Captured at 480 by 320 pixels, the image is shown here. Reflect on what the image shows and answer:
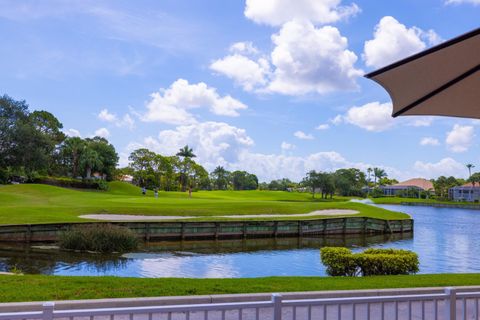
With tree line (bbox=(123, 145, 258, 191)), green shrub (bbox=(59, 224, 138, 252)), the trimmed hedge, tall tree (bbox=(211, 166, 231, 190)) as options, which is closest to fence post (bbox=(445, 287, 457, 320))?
the trimmed hedge

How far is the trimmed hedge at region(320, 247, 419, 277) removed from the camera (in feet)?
44.0

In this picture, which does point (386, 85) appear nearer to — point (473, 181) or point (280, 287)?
point (280, 287)

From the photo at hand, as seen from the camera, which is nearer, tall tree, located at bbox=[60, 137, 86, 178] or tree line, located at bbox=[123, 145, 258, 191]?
tall tree, located at bbox=[60, 137, 86, 178]

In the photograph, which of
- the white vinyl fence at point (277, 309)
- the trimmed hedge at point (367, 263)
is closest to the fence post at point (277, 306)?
the white vinyl fence at point (277, 309)

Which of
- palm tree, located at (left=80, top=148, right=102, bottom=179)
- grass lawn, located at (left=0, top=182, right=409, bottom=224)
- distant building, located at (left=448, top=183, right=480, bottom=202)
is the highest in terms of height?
palm tree, located at (left=80, top=148, right=102, bottom=179)

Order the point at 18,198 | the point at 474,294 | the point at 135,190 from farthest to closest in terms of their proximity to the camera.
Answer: the point at 135,190 < the point at 18,198 < the point at 474,294

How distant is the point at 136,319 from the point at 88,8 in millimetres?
17268

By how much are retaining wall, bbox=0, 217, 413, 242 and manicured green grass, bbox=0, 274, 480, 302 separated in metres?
13.4

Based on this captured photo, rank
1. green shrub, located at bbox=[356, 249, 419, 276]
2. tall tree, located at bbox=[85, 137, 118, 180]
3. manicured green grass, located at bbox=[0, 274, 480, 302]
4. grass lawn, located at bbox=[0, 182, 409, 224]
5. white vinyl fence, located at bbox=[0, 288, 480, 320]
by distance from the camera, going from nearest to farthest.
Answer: white vinyl fence, located at bbox=[0, 288, 480, 320] → manicured green grass, located at bbox=[0, 274, 480, 302] → green shrub, located at bbox=[356, 249, 419, 276] → grass lawn, located at bbox=[0, 182, 409, 224] → tall tree, located at bbox=[85, 137, 118, 180]

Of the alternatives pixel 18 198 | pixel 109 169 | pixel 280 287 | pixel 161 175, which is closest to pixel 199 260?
pixel 280 287

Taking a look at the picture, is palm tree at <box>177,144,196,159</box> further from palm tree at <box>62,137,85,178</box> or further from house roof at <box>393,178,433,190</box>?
house roof at <box>393,178,433,190</box>

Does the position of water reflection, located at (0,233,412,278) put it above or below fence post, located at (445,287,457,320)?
below

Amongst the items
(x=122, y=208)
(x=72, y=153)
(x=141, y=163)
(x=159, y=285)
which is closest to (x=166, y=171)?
(x=141, y=163)

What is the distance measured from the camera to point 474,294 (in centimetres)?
513
